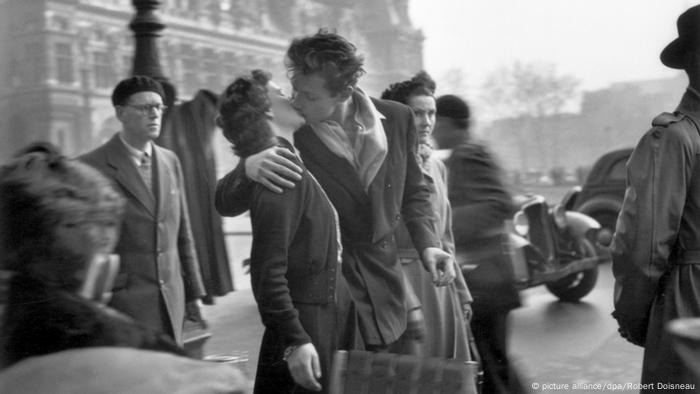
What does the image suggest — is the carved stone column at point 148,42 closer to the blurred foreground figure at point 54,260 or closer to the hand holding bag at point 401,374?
the hand holding bag at point 401,374

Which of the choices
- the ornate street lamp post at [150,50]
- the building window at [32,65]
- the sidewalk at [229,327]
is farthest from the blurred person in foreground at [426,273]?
the building window at [32,65]

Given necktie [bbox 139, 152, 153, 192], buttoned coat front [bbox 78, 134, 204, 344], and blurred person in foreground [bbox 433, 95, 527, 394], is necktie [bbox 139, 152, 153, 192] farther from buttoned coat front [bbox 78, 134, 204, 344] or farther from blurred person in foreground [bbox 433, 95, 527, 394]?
blurred person in foreground [bbox 433, 95, 527, 394]

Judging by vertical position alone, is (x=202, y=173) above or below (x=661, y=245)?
above

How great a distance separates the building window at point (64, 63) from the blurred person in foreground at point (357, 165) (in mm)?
746

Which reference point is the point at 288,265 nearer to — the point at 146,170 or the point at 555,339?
the point at 146,170

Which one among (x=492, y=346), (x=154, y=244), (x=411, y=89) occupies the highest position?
(x=411, y=89)

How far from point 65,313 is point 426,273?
250cm

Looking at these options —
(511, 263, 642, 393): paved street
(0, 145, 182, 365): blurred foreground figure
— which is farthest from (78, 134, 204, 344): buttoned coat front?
(511, 263, 642, 393): paved street

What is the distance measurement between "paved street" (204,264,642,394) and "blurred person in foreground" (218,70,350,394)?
0.34 m

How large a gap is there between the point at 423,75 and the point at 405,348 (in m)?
1.35

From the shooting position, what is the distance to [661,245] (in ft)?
10.6

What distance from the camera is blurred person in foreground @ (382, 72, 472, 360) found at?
4.18 m

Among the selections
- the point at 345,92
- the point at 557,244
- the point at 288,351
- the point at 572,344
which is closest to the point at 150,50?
the point at 345,92

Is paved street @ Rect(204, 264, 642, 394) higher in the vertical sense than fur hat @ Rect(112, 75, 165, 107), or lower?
lower
